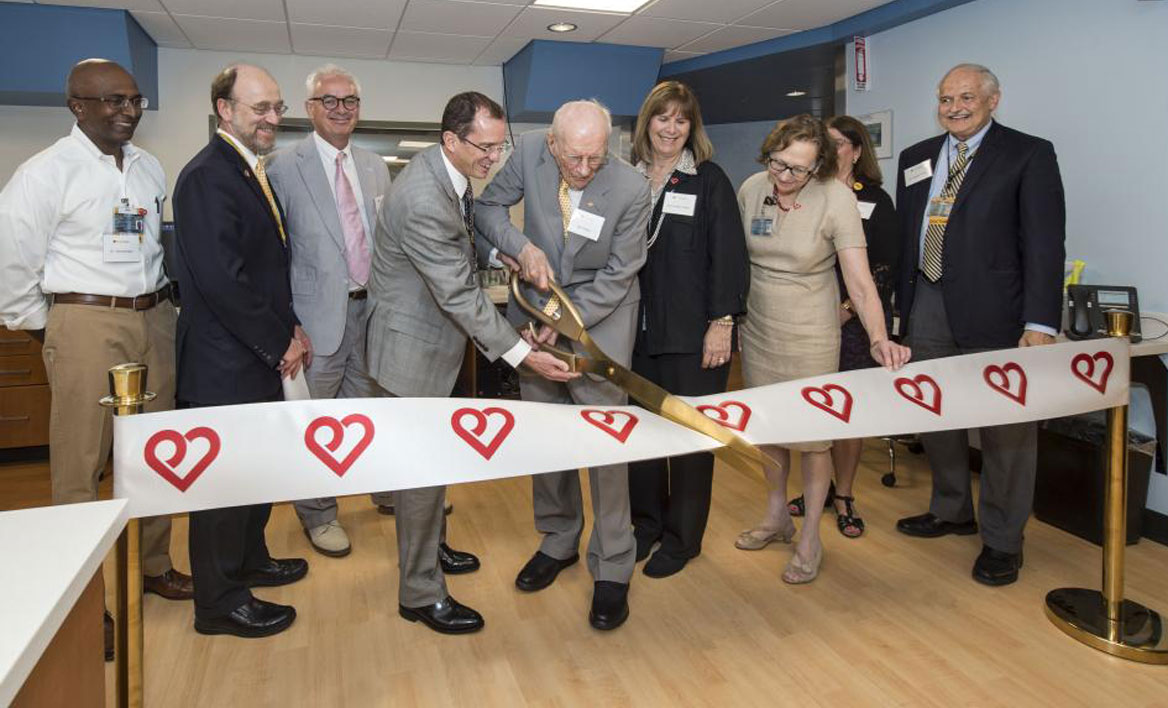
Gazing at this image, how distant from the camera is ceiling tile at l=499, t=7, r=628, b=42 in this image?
4.92m

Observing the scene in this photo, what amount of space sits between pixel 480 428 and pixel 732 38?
4.47 m

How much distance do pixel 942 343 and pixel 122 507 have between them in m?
2.68

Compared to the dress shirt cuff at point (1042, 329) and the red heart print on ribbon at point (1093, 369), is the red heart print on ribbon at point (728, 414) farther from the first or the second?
the dress shirt cuff at point (1042, 329)

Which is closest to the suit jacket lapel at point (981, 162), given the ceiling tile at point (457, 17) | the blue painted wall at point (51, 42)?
the ceiling tile at point (457, 17)

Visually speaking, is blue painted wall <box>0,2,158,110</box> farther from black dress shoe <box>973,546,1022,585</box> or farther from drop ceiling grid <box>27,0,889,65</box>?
black dress shoe <box>973,546,1022,585</box>

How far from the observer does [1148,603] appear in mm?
2645

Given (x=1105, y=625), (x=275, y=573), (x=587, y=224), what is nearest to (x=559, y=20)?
(x=587, y=224)

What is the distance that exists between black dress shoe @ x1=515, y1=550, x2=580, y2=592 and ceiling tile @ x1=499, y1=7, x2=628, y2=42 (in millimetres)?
3411

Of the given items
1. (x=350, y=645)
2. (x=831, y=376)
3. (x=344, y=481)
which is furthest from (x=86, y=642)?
(x=831, y=376)

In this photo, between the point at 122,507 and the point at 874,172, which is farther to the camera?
the point at 874,172

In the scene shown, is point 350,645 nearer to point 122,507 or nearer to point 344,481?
point 344,481

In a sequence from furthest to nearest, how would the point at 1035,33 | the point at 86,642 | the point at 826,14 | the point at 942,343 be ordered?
the point at 826,14, the point at 1035,33, the point at 942,343, the point at 86,642

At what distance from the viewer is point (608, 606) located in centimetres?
247

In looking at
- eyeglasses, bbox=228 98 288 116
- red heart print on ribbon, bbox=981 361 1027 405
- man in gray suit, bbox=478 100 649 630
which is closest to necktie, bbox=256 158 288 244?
eyeglasses, bbox=228 98 288 116
